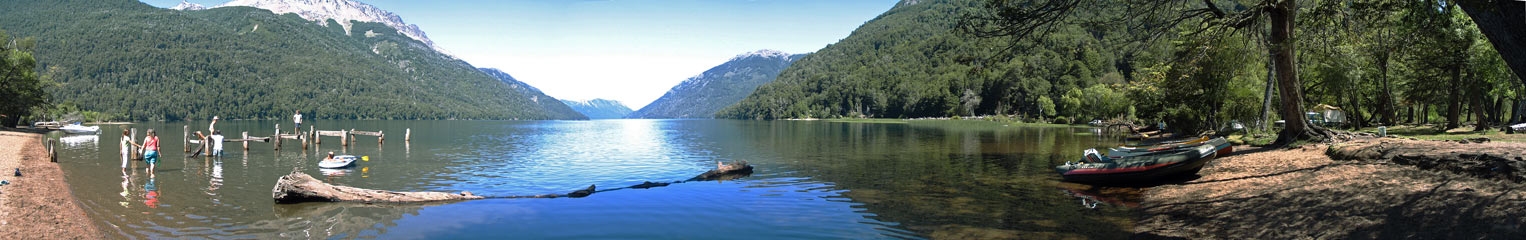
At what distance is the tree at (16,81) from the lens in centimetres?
6016

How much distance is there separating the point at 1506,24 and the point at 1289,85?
1800 cm

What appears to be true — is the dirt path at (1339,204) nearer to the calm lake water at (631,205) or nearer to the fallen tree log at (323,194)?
the calm lake water at (631,205)

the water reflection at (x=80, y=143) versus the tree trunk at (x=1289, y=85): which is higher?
the tree trunk at (x=1289, y=85)

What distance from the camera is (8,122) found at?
225 ft

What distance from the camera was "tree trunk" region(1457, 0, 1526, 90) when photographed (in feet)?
26.7

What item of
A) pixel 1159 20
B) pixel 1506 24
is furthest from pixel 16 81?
pixel 1506 24

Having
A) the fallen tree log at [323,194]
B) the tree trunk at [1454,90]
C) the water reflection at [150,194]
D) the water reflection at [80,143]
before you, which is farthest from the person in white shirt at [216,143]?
the tree trunk at [1454,90]

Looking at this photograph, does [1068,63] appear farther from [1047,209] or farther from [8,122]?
[8,122]

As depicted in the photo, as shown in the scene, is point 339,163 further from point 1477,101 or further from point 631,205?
point 1477,101

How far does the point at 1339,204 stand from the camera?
12.2 metres

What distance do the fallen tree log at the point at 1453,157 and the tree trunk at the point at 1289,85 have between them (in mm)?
4881

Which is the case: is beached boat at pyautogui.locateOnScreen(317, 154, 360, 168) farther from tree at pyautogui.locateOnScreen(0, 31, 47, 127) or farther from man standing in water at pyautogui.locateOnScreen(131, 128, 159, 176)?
tree at pyautogui.locateOnScreen(0, 31, 47, 127)

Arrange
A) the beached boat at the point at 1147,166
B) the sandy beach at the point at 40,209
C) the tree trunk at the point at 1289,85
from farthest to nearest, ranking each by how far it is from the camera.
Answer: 1. the tree trunk at the point at 1289,85
2. the beached boat at the point at 1147,166
3. the sandy beach at the point at 40,209

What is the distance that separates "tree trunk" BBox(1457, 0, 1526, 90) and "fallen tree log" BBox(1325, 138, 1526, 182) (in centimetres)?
422
